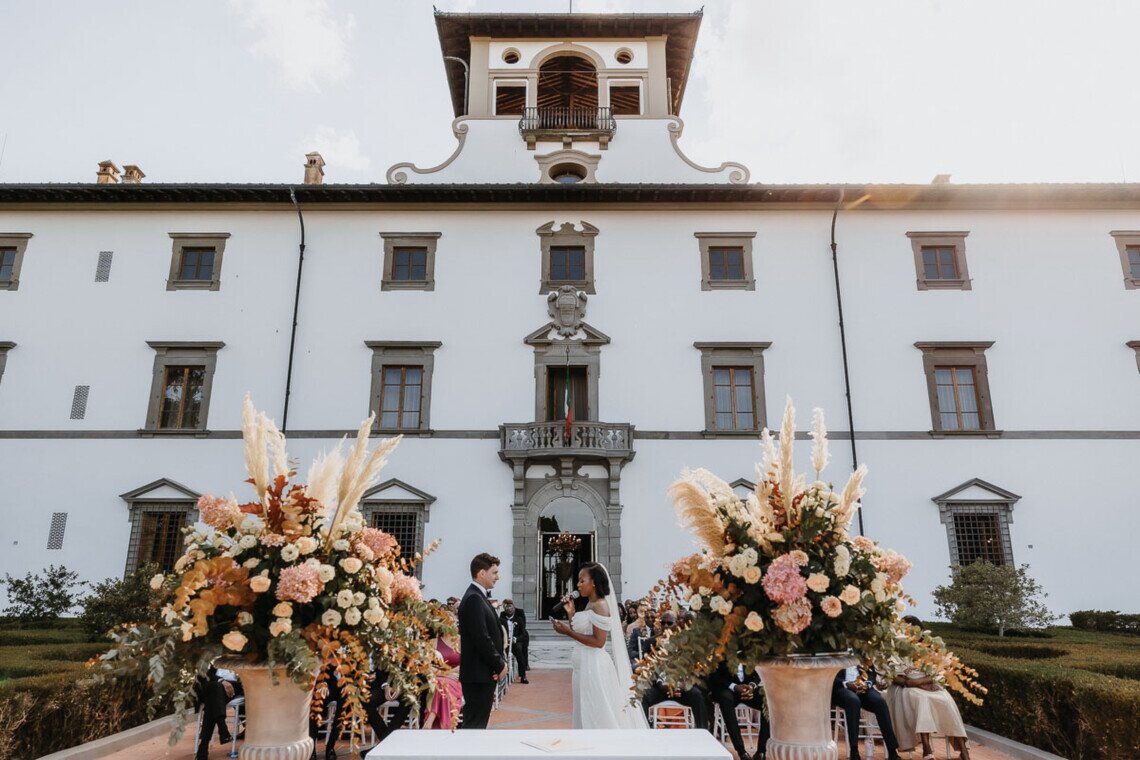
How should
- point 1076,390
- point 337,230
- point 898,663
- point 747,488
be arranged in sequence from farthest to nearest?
point 337,230
point 1076,390
point 747,488
point 898,663

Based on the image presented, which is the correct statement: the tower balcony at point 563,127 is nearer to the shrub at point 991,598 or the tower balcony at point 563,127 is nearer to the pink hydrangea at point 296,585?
the shrub at point 991,598

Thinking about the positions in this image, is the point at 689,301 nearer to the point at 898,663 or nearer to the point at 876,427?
the point at 876,427

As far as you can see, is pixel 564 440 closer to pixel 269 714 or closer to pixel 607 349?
pixel 607 349

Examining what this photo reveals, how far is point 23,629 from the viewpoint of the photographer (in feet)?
50.3

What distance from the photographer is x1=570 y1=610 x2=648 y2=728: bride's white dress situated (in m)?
6.71

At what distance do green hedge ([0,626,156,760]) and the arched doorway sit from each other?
1040cm

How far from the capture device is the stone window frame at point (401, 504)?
18.0 meters

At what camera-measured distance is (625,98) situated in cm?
2336

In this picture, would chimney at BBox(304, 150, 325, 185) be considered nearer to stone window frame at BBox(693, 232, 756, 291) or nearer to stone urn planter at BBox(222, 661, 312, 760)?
stone window frame at BBox(693, 232, 756, 291)

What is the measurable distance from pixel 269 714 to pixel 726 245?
18.2m

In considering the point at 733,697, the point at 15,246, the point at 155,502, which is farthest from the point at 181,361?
the point at 733,697

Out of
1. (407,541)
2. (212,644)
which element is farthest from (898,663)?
(407,541)

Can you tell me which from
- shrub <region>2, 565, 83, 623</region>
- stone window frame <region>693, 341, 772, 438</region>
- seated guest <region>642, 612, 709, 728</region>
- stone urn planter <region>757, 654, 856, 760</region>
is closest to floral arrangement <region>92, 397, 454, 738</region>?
stone urn planter <region>757, 654, 856, 760</region>

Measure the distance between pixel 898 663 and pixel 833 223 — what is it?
57.9 ft
